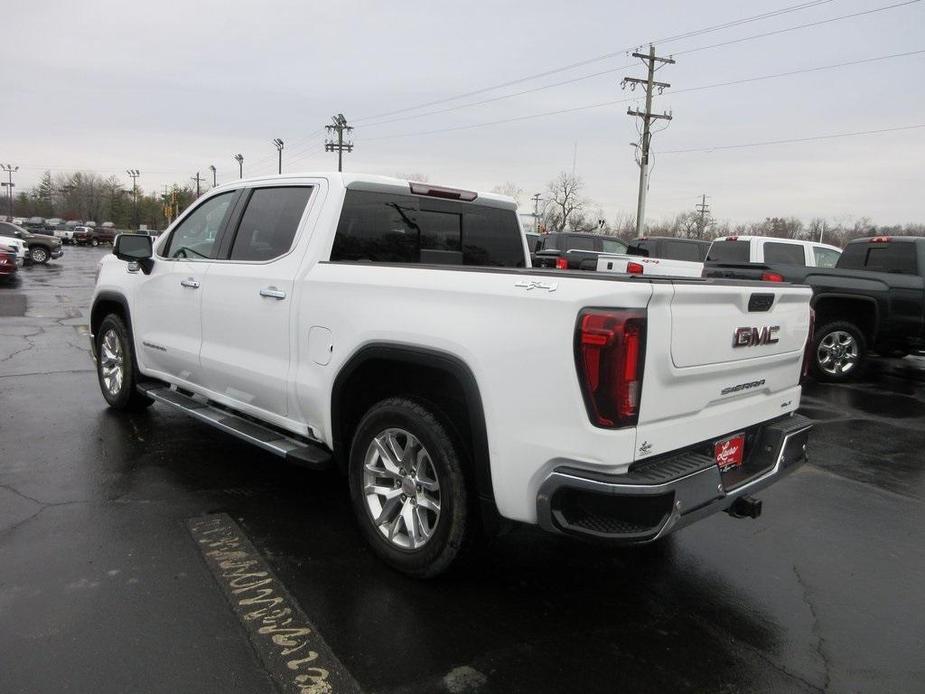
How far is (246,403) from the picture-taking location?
432 centimetres

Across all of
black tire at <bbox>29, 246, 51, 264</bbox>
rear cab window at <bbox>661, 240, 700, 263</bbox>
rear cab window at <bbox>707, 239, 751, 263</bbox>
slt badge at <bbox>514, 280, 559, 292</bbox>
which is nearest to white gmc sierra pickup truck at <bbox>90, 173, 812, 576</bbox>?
slt badge at <bbox>514, 280, 559, 292</bbox>

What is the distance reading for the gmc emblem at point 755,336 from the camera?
2.98 metres

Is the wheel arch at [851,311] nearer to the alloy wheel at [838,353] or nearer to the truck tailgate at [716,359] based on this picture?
the alloy wheel at [838,353]

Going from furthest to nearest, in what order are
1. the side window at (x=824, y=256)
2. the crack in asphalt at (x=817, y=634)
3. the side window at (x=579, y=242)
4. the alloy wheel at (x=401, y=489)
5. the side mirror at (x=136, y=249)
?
the side window at (x=579, y=242) → the side window at (x=824, y=256) → the side mirror at (x=136, y=249) → the alloy wheel at (x=401, y=489) → the crack in asphalt at (x=817, y=634)

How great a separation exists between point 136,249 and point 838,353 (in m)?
9.02

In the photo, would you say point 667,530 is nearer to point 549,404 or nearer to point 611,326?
point 549,404

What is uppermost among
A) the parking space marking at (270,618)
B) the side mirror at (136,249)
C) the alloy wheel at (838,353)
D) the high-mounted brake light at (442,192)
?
the high-mounted brake light at (442,192)

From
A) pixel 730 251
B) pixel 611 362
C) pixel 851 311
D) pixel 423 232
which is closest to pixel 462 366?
pixel 611 362

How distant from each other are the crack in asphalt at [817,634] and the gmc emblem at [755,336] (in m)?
1.30

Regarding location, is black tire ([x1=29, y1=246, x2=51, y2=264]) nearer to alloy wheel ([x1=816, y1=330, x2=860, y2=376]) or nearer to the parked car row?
the parked car row

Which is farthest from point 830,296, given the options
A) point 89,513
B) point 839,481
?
point 89,513

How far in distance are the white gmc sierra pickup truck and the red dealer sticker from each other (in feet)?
0.04

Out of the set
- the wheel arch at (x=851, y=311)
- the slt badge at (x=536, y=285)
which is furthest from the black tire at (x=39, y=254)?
the slt badge at (x=536, y=285)

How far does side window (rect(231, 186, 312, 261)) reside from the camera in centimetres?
410
